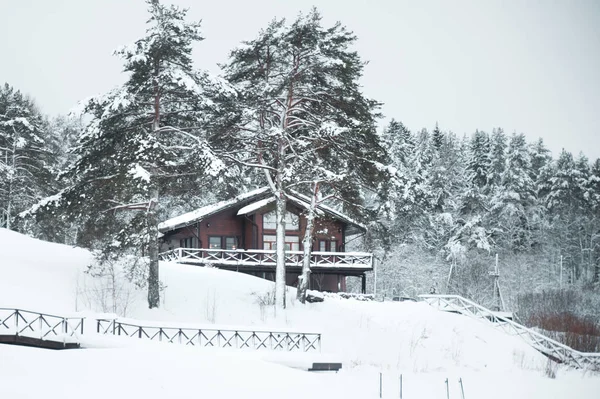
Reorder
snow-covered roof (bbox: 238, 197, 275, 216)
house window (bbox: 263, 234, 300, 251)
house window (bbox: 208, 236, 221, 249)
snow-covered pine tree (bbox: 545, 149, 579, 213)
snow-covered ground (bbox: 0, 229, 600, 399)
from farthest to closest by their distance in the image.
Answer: snow-covered pine tree (bbox: 545, 149, 579, 213)
house window (bbox: 263, 234, 300, 251)
house window (bbox: 208, 236, 221, 249)
snow-covered roof (bbox: 238, 197, 275, 216)
snow-covered ground (bbox: 0, 229, 600, 399)

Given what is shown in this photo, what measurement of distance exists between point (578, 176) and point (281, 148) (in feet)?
142

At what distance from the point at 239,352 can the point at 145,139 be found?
9.54 metres

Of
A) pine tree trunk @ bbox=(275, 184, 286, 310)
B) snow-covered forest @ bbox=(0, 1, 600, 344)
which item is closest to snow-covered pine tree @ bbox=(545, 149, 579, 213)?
snow-covered forest @ bbox=(0, 1, 600, 344)

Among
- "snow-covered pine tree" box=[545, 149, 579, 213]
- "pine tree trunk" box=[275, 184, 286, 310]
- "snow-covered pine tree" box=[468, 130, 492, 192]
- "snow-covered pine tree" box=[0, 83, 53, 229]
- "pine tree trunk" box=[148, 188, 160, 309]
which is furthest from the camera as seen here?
"snow-covered pine tree" box=[468, 130, 492, 192]

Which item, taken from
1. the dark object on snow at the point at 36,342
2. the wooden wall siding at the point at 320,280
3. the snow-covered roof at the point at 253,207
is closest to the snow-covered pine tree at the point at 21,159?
the snow-covered roof at the point at 253,207

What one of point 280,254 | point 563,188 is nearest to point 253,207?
point 280,254

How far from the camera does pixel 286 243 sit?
3984 cm

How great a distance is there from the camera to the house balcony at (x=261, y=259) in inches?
1379

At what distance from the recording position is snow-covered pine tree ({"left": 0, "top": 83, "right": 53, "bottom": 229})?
40219 millimetres

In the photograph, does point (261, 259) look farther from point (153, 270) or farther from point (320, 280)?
point (153, 270)

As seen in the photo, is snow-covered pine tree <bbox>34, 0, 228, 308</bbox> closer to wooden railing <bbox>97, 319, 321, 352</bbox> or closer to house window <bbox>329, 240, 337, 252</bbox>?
wooden railing <bbox>97, 319, 321, 352</bbox>

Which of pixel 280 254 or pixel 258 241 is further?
pixel 258 241

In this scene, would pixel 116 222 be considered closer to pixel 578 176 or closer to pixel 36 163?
pixel 36 163

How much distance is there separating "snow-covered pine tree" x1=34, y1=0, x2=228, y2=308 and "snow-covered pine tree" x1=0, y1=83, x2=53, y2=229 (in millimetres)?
16939
